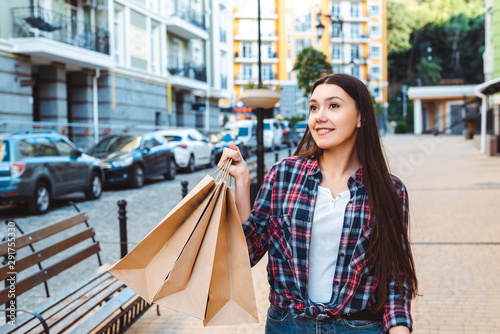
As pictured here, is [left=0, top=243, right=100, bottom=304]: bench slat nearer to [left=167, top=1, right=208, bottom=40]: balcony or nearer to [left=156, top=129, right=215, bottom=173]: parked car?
[left=156, top=129, right=215, bottom=173]: parked car

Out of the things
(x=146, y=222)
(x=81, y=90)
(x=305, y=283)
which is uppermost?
(x=81, y=90)

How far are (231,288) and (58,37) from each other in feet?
71.0

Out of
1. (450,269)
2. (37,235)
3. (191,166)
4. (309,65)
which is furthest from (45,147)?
(309,65)

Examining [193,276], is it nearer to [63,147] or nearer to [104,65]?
[63,147]

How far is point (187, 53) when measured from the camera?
117 ft

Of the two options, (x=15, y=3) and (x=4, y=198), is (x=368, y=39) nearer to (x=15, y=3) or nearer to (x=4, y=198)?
(x=15, y=3)

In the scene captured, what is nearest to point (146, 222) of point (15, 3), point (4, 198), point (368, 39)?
point (4, 198)

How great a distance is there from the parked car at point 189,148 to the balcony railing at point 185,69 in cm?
1051

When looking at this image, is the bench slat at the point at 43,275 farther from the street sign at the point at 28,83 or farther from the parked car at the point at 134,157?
the street sign at the point at 28,83

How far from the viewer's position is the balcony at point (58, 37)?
1977 centimetres

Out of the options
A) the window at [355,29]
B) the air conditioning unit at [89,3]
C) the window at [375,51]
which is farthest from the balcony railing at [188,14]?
the window at [375,51]

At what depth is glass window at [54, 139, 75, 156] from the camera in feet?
42.4

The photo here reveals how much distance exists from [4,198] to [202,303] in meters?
9.99

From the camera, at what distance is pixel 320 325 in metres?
2.19
